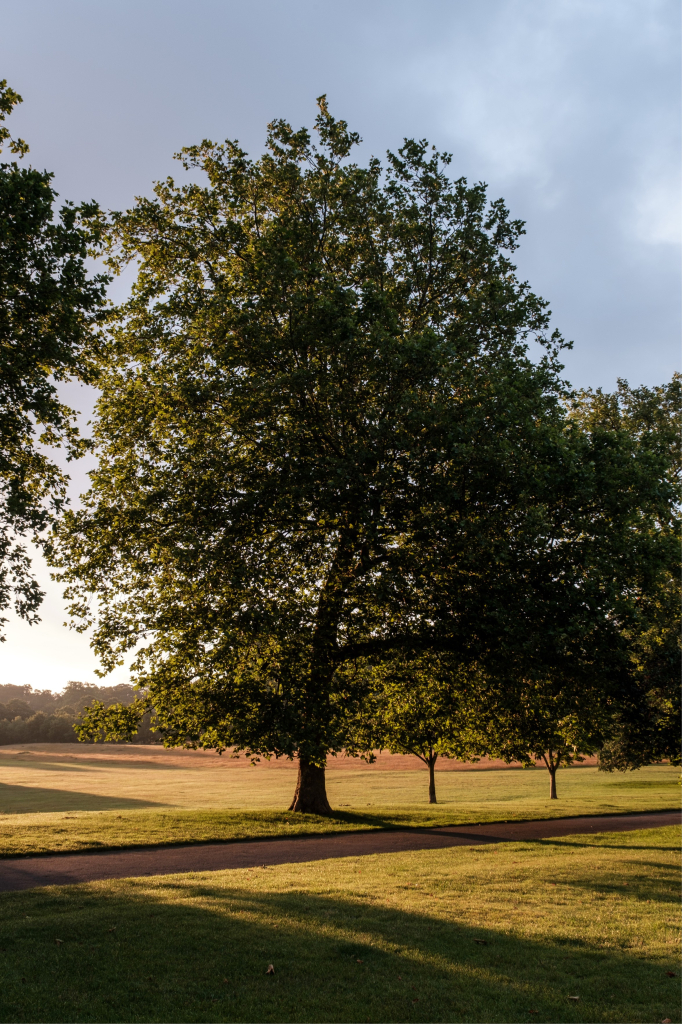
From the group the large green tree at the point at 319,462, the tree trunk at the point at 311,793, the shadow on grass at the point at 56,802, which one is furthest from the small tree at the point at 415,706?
the shadow on grass at the point at 56,802

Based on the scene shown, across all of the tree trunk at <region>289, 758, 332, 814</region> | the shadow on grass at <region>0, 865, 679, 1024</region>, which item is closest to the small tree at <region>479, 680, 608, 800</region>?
the shadow on grass at <region>0, 865, 679, 1024</region>

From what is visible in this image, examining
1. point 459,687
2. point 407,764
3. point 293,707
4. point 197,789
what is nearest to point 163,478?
point 293,707

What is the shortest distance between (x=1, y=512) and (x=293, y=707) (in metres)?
8.95

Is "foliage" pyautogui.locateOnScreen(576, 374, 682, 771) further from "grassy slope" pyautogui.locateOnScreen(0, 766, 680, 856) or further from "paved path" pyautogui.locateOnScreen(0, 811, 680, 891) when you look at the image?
"grassy slope" pyautogui.locateOnScreen(0, 766, 680, 856)

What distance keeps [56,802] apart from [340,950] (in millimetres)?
36226

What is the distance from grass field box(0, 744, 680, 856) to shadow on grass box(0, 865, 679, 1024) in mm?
11013

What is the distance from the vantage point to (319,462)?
59.8ft

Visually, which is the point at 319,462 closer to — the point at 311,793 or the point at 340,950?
the point at 340,950

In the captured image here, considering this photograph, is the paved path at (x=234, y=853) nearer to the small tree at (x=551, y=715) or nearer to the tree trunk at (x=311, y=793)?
the tree trunk at (x=311, y=793)

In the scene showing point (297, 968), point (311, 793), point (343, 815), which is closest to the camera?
point (297, 968)

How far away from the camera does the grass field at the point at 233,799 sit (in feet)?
82.3

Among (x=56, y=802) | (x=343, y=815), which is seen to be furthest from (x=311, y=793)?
(x=56, y=802)

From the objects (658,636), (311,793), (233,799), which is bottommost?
(233,799)

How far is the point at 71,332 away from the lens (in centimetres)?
1709
